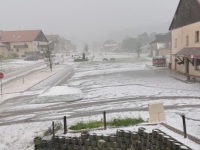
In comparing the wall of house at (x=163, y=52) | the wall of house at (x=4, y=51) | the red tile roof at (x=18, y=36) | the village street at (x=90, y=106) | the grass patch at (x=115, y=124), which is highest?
the red tile roof at (x=18, y=36)

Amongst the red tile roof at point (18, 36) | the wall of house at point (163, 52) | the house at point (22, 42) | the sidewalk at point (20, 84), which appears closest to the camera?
the sidewalk at point (20, 84)

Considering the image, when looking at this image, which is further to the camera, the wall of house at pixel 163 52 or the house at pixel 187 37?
the wall of house at pixel 163 52

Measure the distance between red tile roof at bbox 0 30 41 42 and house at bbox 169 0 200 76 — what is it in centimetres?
5791

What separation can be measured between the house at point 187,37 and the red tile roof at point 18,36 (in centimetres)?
5791

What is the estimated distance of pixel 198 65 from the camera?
1103 inches

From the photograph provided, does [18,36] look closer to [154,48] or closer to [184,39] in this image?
[154,48]

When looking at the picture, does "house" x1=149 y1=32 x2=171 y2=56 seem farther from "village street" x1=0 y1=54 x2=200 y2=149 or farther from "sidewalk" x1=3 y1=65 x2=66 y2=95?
"village street" x1=0 y1=54 x2=200 y2=149

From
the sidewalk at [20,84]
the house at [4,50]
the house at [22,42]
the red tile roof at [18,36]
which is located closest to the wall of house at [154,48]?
the house at [22,42]

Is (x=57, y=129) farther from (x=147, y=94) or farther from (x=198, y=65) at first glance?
(x=198, y=65)

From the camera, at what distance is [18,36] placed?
84688mm

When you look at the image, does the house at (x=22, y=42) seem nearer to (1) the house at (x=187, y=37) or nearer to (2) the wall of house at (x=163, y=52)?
(2) the wall of house at (x=163, y=52)

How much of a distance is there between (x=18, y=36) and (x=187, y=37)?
6689cm

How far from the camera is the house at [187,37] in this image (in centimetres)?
2800

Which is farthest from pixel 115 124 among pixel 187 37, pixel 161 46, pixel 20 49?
pixel 20 49
